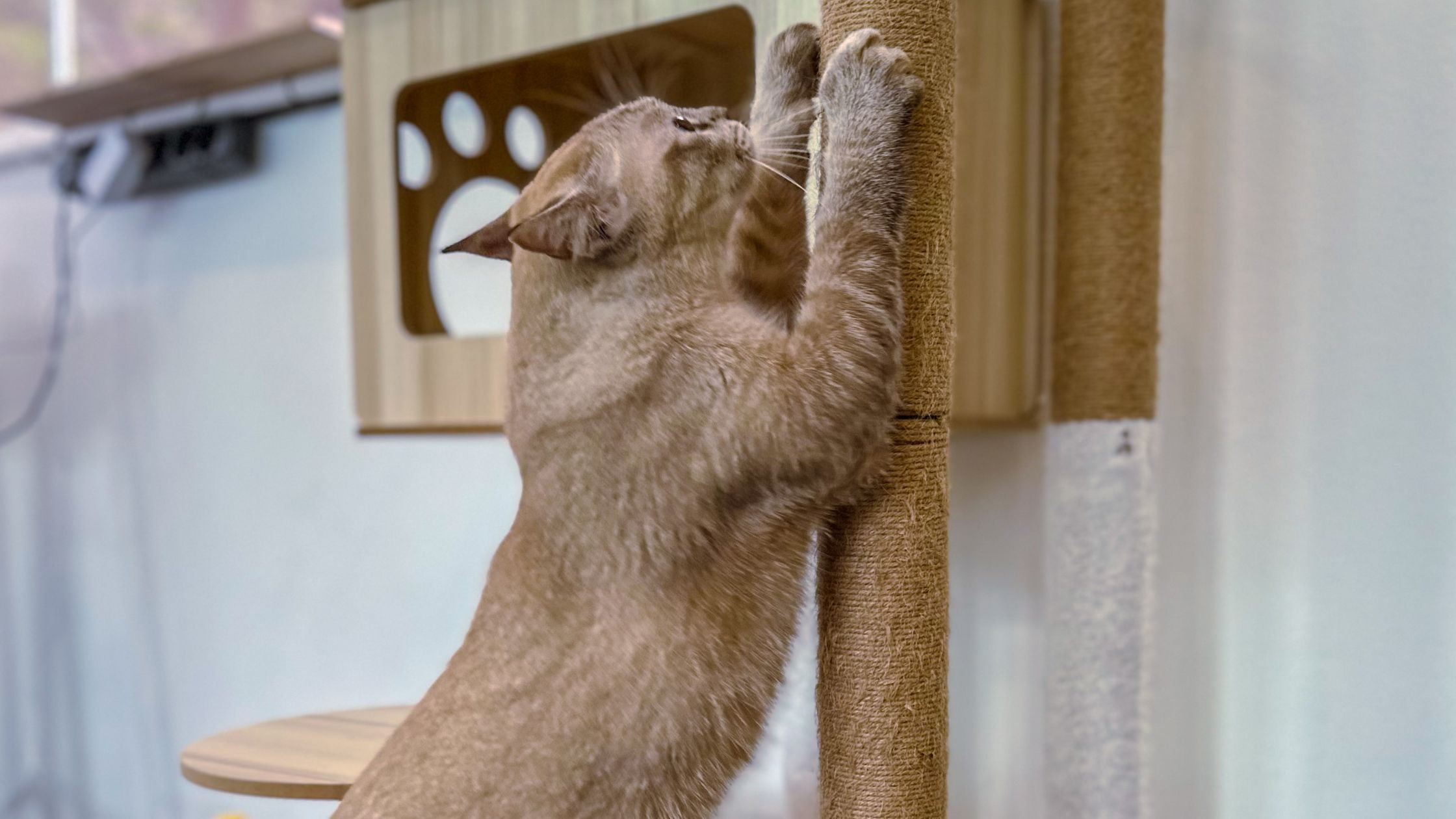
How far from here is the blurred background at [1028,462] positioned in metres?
0.96

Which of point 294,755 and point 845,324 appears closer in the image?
point 845,324

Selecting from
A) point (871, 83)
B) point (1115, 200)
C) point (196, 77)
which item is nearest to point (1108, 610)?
point (1115, 200)

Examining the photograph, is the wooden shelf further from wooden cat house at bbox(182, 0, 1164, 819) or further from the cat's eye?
the cat's eye

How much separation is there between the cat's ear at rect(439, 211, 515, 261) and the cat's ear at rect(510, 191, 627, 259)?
7 centimetres

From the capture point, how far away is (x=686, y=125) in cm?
63

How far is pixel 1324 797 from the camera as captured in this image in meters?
1.01

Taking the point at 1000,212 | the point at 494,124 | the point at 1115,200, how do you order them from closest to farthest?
1. the point at 1115,200
2. the point at 1000,212
3. the point at 494,124

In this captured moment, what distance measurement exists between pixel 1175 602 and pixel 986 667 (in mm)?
224

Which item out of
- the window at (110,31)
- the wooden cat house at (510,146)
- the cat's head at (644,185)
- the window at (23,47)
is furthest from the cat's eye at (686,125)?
the window at (23,47)

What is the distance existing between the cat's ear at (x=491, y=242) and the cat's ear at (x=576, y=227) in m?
0.07

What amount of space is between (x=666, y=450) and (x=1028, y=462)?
0.68 metres

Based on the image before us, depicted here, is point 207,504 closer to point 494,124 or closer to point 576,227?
point 494,124

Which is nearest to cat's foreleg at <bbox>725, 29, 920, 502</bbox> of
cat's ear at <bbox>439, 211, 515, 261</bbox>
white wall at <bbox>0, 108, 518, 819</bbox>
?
cat's ear at <bbox>439, 211, 515, 261</bbox>

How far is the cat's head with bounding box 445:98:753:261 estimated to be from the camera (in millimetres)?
586
